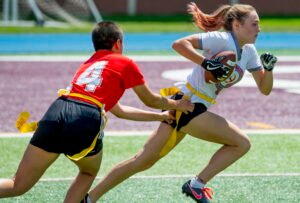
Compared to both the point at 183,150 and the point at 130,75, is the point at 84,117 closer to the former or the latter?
the point at 130,75

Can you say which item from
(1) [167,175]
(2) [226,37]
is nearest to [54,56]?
(1) [167,175]

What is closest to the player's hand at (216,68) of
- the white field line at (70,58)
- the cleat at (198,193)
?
the cleat at (198,193)

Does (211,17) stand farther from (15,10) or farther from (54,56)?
(15,10)

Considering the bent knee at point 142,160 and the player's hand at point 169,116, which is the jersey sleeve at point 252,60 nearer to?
the player's hand at point 169,116

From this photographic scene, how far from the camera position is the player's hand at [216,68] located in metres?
7.16

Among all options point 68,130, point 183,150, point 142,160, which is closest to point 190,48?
point 142,160

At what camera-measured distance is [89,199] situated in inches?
285

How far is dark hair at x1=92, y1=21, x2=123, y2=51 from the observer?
264 inches

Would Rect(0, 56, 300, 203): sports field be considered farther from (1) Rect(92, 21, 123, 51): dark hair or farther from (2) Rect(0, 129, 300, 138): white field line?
(1) Rect(92, 21, 123, 51): dark hair

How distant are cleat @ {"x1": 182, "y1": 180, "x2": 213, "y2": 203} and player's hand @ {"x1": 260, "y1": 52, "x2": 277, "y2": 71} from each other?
121 cm

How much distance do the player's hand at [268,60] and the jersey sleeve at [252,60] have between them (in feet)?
0.15

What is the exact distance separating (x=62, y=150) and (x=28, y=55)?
14142 millimetres

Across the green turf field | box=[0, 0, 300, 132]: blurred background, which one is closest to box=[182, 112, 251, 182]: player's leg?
the green turf field

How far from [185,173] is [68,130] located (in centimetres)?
281
